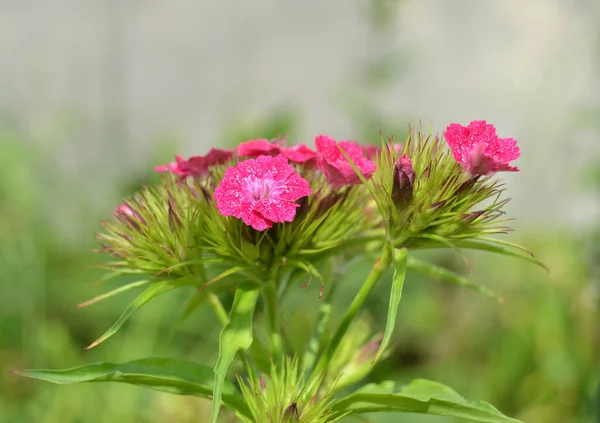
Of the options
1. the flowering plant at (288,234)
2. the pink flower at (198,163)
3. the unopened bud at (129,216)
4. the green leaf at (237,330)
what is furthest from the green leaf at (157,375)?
the pink flower at (198,163)

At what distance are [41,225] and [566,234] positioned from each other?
4.07m

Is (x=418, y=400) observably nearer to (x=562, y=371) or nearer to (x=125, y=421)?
(x=125, y=421)

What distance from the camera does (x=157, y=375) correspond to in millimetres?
1256

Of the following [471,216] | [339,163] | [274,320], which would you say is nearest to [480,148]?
[471,216]

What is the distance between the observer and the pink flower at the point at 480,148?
1136 mm

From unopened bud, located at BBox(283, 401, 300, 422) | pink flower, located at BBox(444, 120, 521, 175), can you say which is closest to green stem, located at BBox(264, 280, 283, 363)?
unopened bud, located at BBox(283, 401, 300, 422)

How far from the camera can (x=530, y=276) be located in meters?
5.41

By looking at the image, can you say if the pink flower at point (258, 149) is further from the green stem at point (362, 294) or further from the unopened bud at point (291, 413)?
the unopened bud at point (291, 413)

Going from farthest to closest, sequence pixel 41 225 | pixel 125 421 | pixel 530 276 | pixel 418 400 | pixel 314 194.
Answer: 1. pixel 530 276
2. pixel 41 225
3. pixel 125 421
4. pixel 314 194
5. pixel 418 400

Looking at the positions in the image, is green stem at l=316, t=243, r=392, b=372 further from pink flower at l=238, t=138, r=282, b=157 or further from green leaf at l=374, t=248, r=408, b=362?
pink flower at l=238, t=138, r=282, b=157

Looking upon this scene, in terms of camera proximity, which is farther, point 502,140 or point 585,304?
point 585,304

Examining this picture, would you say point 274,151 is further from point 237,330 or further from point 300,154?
point 237,330

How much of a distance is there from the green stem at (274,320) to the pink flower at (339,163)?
0.87 feet

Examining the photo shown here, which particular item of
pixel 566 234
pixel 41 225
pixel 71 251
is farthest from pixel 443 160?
pixel 71 251
